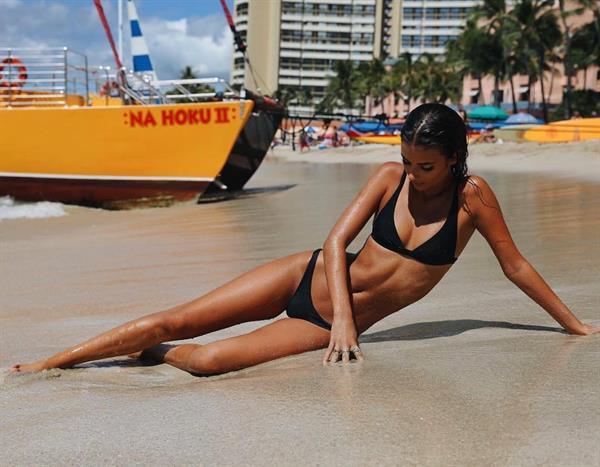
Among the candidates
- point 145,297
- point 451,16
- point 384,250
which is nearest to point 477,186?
point 384,250

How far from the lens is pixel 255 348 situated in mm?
3082

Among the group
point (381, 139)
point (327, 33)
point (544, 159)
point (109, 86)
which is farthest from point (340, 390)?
point (327, 33)

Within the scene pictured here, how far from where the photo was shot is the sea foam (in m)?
11.8

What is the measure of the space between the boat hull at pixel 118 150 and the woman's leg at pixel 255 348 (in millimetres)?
9814

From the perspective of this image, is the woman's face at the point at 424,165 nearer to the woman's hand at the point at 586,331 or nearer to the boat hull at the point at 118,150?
the woman's hand at the point at 586,331

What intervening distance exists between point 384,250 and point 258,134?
11272mm

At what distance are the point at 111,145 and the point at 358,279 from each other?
10.2 metres

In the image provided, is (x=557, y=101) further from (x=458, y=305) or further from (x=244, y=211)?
(x=458, y=305)

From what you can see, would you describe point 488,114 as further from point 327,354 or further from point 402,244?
point 327,354

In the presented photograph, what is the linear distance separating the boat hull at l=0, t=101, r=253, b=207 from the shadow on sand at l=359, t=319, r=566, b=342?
30.8 ft

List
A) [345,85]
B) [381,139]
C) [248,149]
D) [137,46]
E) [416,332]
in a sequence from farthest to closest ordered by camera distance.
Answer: [345,85], [381,139], [137,46], [248,149], [416,332]

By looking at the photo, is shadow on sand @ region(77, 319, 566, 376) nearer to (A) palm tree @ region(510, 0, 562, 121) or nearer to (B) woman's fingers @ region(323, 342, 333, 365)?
(B) woman's fingers @ region(323, 342, 333, 365)

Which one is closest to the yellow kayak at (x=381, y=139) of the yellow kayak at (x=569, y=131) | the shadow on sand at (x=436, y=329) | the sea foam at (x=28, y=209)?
the yellow kayak at (x=569, y=131)

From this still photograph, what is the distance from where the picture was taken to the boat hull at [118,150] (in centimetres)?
1265
